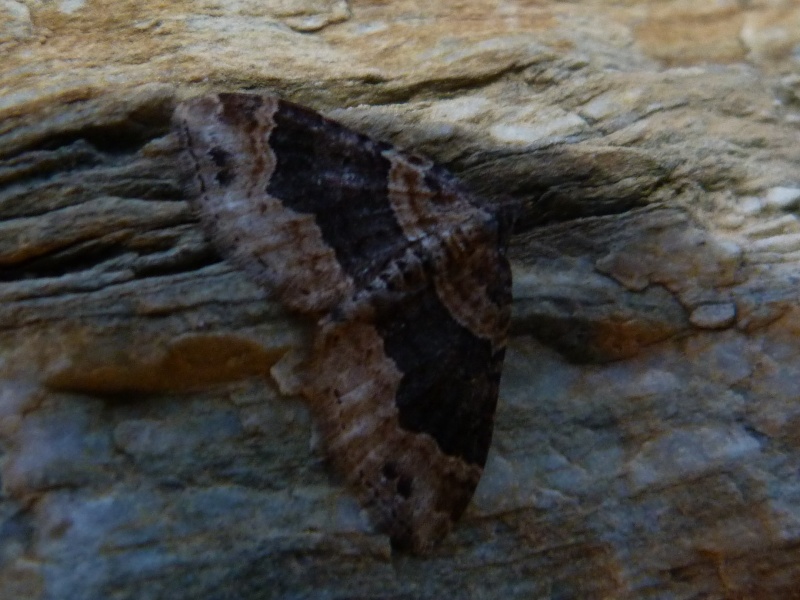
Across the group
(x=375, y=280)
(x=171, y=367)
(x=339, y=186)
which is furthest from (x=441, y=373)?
(x=171, y=367)

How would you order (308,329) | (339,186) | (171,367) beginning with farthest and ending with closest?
1. (339,186)
2. (308,329)
3. (171,367)

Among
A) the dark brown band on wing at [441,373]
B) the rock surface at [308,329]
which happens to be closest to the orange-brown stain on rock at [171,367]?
the rock surface at [308,329]

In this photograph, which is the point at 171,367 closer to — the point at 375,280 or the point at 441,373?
the point at 375,280

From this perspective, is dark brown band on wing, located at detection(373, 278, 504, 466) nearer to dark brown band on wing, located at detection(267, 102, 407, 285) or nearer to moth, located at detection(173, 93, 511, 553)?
moth, located at detection(173, 93, 511, 553)

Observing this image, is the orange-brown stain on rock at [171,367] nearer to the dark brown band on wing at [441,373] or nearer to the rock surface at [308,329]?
the rock surface at [308,329]

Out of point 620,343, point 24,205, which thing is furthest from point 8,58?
point 620,343

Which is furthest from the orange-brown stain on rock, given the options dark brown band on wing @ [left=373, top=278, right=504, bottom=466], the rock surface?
dark brown band on wing @ [left=373, top=278, right=504, bottom=466]
